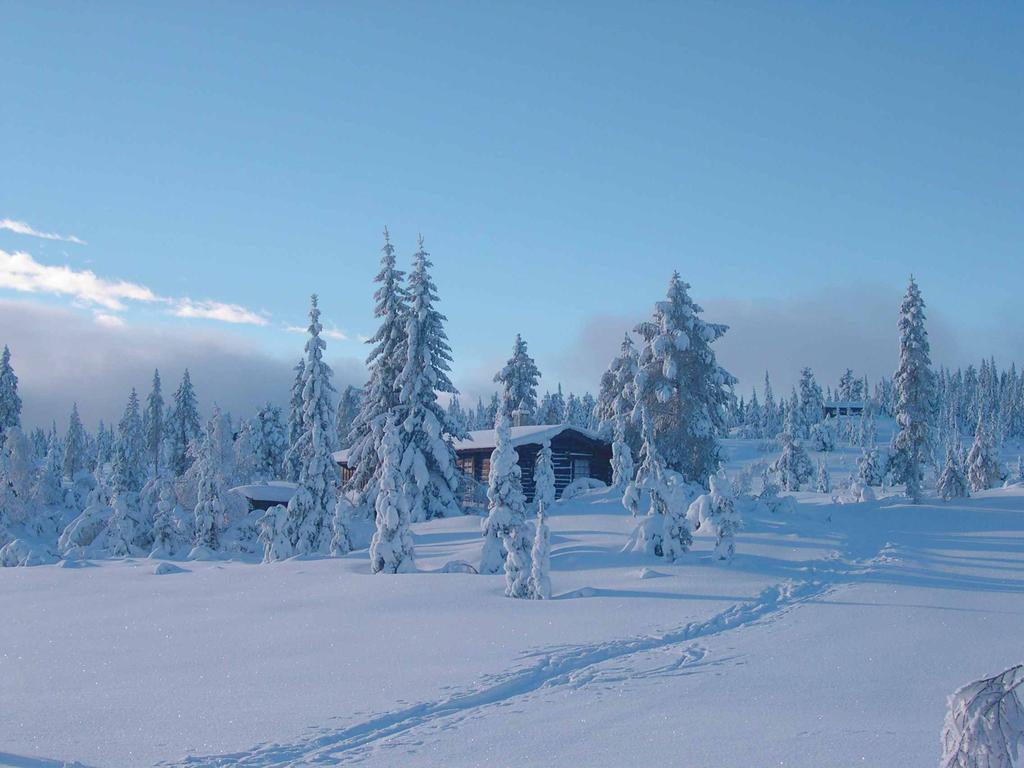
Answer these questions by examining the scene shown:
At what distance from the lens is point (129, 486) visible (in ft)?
258

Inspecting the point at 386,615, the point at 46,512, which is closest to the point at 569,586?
the point at 386,615

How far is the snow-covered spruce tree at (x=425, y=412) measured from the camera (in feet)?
132

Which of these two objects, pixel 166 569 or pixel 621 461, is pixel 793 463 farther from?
pixel 166 569

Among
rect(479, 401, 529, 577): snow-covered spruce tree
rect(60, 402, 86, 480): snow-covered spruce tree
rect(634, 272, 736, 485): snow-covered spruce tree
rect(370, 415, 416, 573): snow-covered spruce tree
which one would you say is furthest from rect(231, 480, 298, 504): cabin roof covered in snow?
rect(60, 402, 86, 480): snow-covered spruce tree

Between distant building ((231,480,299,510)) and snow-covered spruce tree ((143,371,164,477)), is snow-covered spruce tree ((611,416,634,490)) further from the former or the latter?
snow-covered spruce tree ((143,371,164,477))

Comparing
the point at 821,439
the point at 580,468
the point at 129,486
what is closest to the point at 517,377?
the point at 580,468

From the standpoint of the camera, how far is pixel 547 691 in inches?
488

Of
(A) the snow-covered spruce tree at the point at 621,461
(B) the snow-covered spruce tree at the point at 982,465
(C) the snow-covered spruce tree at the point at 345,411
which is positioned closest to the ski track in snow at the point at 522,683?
(A) the snow-covered spruce tree at the point at 621,461

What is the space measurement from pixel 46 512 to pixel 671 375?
42.4 metres

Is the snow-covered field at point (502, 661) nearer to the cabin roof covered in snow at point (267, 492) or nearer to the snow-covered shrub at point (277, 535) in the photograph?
the snow-covered shrub at point (277, 535)

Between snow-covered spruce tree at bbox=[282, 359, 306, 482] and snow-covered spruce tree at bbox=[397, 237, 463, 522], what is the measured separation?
23275mm

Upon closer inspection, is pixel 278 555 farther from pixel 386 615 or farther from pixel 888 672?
pixel 888 672

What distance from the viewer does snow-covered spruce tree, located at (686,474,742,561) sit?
2559cm

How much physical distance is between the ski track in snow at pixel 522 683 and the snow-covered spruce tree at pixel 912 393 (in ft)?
99.4
